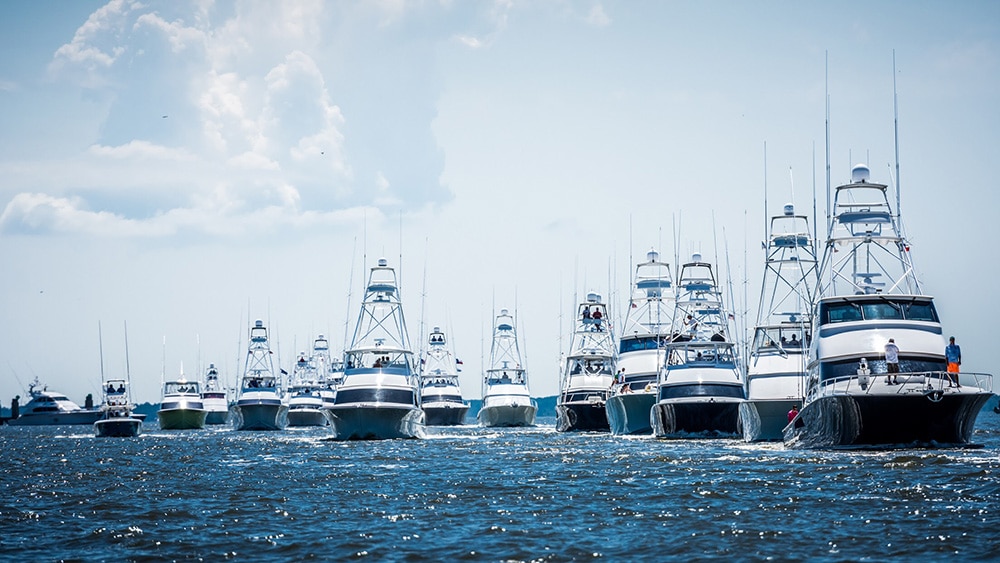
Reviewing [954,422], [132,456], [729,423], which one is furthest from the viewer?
[729,423]

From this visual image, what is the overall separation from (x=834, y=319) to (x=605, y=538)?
22920 millimetres

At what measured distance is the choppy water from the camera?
22734 mm

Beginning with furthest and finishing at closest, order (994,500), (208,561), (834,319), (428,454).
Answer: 1. (428,454)
2. (834,319)
3. (994,500)
4. (208,561)

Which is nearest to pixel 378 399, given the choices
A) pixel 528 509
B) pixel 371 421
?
pixel 371 421

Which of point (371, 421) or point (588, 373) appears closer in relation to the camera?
point (371, 421)

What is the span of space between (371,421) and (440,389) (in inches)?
2397

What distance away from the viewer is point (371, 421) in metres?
67.6

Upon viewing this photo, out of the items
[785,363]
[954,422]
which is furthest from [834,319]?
[785,363]

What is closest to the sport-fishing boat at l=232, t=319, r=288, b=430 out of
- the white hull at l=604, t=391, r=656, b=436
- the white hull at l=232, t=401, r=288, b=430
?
the white hull at l=232, t=401, r=288, b=430

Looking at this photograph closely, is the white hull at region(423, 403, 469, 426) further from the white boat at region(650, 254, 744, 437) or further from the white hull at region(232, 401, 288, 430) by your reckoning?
the white boat at region(650, 254, 744, 437)

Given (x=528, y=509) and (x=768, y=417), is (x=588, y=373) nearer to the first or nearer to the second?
(x=768, y=417)

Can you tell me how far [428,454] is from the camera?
5331 cm

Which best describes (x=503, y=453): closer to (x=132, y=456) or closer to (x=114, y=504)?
(x=132, y=456)

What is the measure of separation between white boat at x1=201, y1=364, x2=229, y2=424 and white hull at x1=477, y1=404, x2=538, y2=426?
3956 centimetres
